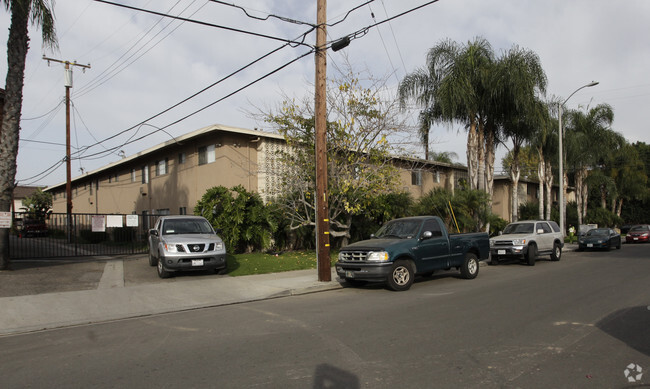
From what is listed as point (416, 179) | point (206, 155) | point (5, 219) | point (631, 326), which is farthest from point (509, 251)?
point (5, 219)

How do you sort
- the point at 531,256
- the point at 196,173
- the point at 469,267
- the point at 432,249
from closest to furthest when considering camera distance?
the point at 432,249
the point at 469,267
the point at 531,256
the point at 196,173

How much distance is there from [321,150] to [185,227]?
492cm

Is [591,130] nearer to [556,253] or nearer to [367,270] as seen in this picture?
[556,253]

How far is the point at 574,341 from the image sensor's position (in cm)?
609

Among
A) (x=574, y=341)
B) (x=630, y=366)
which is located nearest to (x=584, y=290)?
(x=574, y=341)

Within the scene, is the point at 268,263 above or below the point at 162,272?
below

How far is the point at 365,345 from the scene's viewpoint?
20.0 ft

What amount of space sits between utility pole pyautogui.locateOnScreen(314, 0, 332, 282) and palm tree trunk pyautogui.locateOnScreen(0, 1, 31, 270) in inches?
320

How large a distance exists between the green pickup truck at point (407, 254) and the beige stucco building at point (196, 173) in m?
7.22

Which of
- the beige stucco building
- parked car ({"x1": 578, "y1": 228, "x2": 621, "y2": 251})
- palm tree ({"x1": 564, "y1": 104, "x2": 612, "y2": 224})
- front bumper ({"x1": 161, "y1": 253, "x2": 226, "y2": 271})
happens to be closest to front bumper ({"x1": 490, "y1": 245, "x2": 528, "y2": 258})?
the beige stucco building

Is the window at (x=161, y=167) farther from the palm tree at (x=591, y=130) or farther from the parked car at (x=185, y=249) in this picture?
the palm tree at (x=591, y=130)

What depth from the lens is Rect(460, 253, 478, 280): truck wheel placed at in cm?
1266

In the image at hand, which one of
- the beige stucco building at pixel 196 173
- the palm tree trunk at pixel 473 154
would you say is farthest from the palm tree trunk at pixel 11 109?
the palm tree trunk at pixel 473 154

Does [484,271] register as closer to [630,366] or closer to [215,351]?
[630,366]
